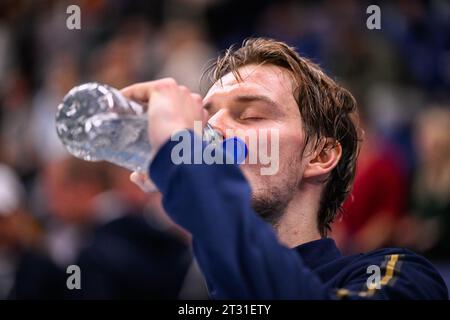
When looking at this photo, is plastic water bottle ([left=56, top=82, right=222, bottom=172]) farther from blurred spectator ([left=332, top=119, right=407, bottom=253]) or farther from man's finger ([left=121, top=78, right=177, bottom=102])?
blurred spectator ([left=332, top=119, right=407, bottom=253])

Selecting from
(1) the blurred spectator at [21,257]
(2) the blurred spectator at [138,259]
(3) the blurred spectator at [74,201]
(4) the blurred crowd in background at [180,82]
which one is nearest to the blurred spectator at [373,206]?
(4) the blurred crowd in background at [180,82]

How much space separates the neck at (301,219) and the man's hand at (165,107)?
0.72m

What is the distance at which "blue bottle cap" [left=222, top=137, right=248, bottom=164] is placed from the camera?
2174mm

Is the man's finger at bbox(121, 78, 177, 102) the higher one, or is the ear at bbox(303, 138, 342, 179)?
the man's finger at bbox(121, 78, 177, 102)

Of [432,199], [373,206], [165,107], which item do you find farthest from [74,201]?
[165,107]

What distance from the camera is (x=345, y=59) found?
5.99 meters

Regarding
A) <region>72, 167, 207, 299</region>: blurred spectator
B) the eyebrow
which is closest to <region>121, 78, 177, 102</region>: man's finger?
the eyebrow

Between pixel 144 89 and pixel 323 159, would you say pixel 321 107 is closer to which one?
pixel 323 159

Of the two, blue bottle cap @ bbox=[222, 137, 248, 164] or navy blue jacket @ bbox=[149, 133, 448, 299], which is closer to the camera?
navy blue jacket @ bbox=[149, 133, 448, 299]

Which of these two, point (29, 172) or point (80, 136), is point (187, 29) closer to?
point (29, 172)

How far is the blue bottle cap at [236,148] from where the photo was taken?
7.13 feet

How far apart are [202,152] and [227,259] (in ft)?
0.73

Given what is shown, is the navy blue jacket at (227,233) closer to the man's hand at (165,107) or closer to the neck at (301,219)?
the man's hand at (165,107)

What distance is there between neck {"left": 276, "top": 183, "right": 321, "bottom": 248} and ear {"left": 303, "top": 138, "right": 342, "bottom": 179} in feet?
0.16
